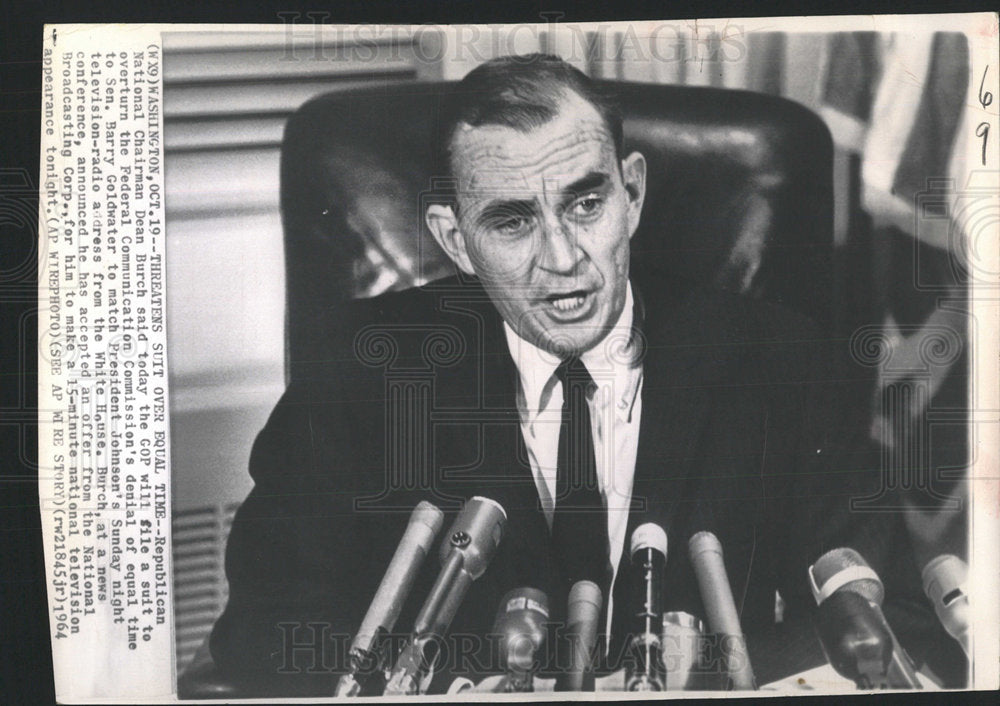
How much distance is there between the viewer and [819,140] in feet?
4.23

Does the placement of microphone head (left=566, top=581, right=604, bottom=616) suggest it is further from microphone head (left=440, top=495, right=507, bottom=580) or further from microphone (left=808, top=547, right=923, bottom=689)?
microphone (left=808, top=547, right=923, bottom=689)

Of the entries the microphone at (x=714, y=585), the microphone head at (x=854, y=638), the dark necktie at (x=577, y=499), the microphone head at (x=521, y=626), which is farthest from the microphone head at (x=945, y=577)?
the microphone head at (x=521, y=626)

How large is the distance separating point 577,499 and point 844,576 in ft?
1.54

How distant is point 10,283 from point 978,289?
1641 millimetres

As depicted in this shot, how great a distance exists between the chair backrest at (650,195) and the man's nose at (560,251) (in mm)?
105

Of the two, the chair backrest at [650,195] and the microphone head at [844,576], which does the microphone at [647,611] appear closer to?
the microphone head at [844,576]

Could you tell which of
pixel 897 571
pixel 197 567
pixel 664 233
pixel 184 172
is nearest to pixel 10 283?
pixel 184 172

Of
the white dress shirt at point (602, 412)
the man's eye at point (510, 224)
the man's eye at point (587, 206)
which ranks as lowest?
the white dress shirt at point (602, 412)

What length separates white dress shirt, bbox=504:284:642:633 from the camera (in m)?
1.28

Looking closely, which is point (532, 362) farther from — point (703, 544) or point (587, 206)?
point (703, 544)

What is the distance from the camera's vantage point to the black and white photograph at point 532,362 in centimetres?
127

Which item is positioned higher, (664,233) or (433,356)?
(664,233)

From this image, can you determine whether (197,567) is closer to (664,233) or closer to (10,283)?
(10,283)

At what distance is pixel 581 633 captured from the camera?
1277 mm
